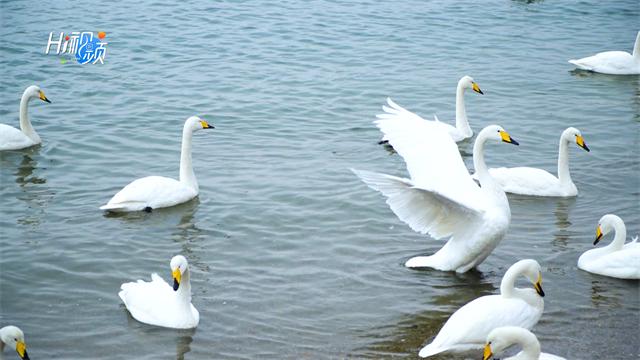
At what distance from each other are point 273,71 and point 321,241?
7615 millimetres

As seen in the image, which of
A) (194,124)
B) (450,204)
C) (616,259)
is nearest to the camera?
(450,204)

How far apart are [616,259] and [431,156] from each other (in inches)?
82.7

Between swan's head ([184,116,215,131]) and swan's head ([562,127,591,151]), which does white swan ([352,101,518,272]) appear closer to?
swan's head ([562,127,591,151])

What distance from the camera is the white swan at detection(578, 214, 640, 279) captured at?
31.6ft

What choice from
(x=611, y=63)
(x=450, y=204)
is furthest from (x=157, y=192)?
(x=611, y=63)

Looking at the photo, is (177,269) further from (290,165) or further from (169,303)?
(290,165)

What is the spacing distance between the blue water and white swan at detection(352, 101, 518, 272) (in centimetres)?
31

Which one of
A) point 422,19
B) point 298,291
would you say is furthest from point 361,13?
point 298,291

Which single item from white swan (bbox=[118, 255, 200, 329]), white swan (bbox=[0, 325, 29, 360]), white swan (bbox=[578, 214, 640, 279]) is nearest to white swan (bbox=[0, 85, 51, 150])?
white swan (bbox=[118, 255, 200, 329])

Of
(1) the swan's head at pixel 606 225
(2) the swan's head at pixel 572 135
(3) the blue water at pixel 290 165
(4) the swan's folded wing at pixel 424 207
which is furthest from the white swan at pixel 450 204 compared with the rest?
(2) the swan's head at pixel 572 135

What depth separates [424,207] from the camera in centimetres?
953

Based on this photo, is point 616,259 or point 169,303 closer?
point 169,303

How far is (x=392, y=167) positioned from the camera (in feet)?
43.4

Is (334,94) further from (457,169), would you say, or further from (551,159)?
(457,169)
